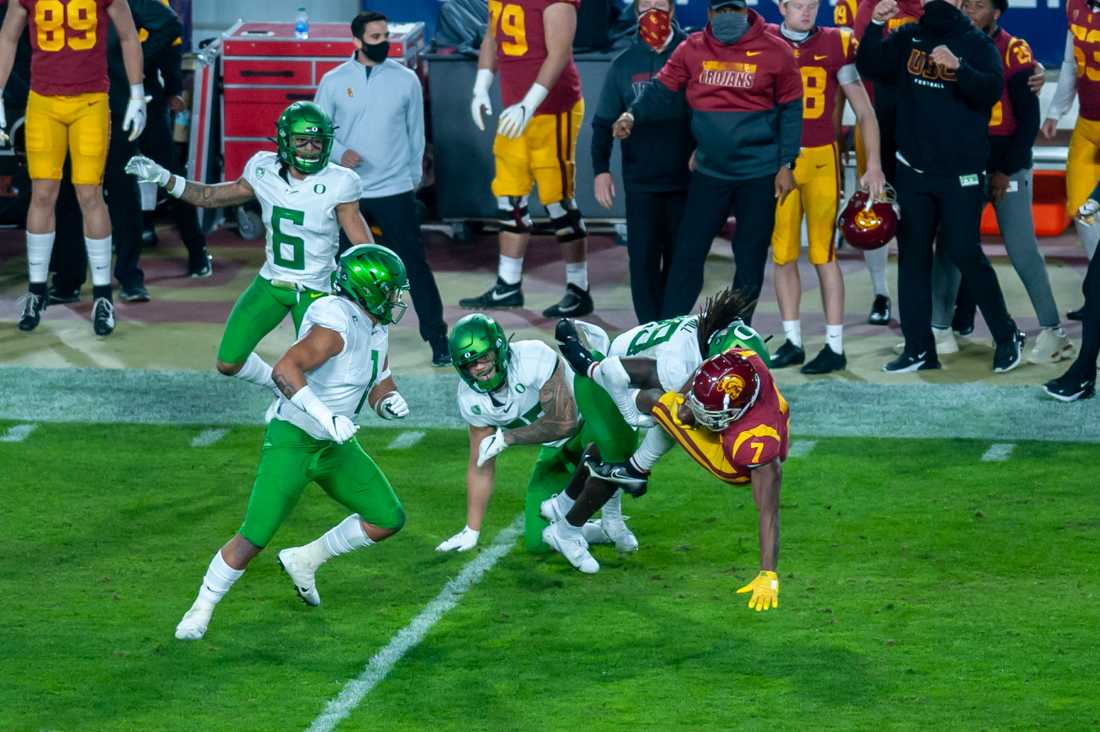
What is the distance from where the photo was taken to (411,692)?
19.8 ft

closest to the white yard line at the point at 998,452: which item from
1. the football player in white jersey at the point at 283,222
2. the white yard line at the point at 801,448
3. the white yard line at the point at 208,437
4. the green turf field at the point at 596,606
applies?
the green turf field at the point at 596,606

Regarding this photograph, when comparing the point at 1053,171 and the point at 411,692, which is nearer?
the point at 411,692

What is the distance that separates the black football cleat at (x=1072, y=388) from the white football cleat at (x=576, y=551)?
3213 mm

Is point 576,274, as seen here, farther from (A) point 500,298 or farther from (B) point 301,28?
(B) point 301,28

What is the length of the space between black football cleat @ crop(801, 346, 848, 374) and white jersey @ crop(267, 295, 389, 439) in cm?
393

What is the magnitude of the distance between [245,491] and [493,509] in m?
1.07

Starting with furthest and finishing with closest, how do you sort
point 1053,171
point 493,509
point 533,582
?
point 1053,171 → point 493,509 → point 533,582

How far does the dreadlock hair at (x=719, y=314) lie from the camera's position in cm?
671

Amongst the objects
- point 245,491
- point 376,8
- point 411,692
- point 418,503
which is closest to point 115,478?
point 245,491

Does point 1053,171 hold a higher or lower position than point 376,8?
lower

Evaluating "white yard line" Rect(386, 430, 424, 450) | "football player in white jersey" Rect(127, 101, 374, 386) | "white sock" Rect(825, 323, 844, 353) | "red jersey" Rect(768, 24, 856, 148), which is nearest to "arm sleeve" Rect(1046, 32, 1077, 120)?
"red jersey" Rect(768, 24, 856, 148)

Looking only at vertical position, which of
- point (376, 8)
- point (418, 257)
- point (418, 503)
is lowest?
point (418, 503)

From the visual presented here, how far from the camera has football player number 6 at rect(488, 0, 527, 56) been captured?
10.8 metres

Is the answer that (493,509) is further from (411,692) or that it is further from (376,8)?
(376,8)
